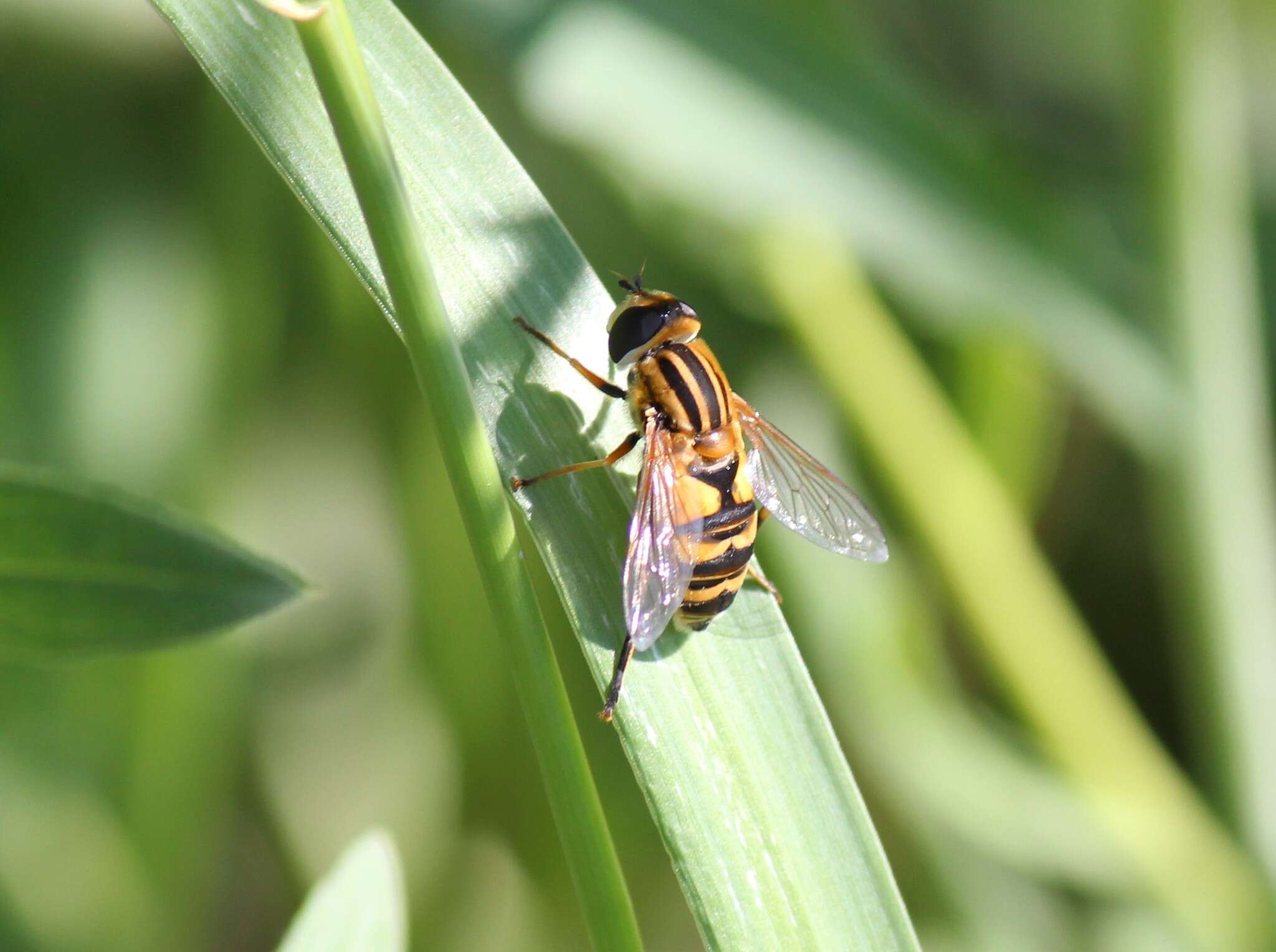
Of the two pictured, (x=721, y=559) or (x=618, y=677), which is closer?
(x=618, y=677)

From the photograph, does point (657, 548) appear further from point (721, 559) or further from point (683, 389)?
point (683, 389)

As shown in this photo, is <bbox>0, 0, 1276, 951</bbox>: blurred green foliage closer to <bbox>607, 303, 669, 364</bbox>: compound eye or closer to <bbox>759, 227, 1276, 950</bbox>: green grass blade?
<bbox>759, 227, 1276, 950</bbox>: green grass blade

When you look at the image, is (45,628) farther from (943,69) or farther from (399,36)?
(943,69)

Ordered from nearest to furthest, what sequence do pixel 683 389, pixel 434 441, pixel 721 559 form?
pixel 721 559
pixel 683 389
pixel 434 441

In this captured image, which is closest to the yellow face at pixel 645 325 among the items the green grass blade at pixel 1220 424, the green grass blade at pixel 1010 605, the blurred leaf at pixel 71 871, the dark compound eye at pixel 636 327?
the dark compound eye at pixel 636 327

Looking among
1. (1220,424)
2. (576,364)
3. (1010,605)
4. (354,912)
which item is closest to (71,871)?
(354,912)

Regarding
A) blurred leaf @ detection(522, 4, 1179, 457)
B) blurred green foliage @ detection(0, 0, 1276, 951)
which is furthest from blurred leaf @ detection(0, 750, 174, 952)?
blurred leaf @ detection(522, 4, 1179, 457)

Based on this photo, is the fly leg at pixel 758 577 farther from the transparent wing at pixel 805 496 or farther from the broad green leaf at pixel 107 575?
the broad green leaf at pixel 107 575
